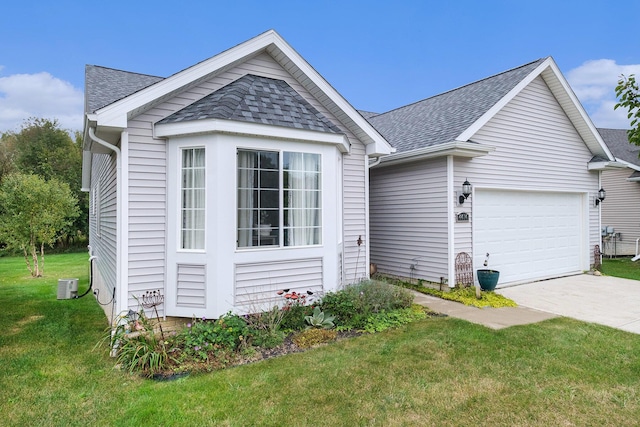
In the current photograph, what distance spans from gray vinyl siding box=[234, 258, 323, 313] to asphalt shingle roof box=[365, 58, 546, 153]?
14.1 feet

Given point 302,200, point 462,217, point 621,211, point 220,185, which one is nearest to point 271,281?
point 302,200

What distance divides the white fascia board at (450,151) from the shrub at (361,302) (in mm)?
3239

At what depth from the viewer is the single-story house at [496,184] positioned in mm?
8398

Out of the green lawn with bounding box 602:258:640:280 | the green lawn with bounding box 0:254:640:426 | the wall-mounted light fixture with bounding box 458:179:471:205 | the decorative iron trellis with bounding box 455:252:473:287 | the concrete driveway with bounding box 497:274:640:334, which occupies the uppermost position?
the wall-mounted light fixture with bounding box 458:179:471:205

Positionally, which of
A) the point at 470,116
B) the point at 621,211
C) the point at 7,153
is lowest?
the point at 621,211

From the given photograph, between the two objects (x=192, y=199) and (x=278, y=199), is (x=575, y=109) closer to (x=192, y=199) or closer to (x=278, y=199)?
(x=278, y=199)

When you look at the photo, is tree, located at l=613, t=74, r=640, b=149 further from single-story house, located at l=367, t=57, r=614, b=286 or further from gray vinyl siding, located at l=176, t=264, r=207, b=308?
gray vinyl siding, located at l=176, t=264, r=207, b=308

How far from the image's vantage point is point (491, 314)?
6.79m

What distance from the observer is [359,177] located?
759cm

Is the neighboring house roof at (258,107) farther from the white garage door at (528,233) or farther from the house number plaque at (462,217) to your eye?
the white garage door at (528,233)

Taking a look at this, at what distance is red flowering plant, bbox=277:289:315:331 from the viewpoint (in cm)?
577

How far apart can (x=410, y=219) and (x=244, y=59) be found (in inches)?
214

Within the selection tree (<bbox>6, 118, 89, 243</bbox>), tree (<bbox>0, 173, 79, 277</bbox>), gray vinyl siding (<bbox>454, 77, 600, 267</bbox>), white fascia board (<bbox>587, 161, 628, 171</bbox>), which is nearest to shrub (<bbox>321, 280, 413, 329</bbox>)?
gray vinyl siding (<bbox>454, 77, 600, 267</bbox>)

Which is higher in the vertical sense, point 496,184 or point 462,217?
point 496,184
